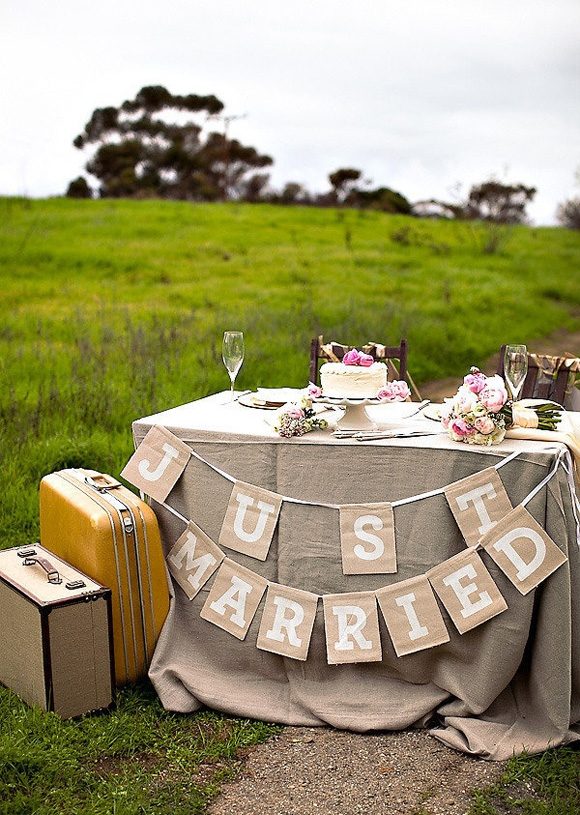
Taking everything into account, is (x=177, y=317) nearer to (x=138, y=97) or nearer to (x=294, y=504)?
(x=294, y=504)

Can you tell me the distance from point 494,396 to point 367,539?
29.7 inches

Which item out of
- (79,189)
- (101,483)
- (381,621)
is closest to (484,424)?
(381,621)

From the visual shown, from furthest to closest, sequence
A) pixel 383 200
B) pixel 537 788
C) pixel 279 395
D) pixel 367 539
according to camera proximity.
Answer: pixel 383 200 < pixel 279 395 < pixel 367 539 < pixel 537 788

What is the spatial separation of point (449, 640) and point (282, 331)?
7.42 meters

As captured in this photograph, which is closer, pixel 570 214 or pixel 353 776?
pixel 353 776

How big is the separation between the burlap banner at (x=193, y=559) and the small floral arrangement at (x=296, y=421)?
1.94ft

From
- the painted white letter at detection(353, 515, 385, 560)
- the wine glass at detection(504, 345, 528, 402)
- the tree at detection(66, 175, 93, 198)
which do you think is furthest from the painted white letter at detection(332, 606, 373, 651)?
the tree at detection(66, 175, 93, 198)

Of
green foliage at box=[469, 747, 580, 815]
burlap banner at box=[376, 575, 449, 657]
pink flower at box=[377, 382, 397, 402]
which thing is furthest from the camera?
pink flower at box=[377, 382, 397, 402]

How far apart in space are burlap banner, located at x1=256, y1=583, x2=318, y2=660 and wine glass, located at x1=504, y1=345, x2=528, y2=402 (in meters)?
1.16

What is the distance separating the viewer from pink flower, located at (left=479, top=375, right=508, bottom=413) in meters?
3.53

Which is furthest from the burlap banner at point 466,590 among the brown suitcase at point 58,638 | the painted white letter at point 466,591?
the brown suitcase at point 58,638

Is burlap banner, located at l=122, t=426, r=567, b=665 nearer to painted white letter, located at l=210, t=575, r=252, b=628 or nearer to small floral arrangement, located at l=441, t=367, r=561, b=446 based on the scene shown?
painted white letter, located at l=210, t=575, r=252, b=628

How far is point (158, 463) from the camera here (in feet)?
13.1

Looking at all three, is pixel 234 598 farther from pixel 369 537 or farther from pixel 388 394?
pixel 388 394
